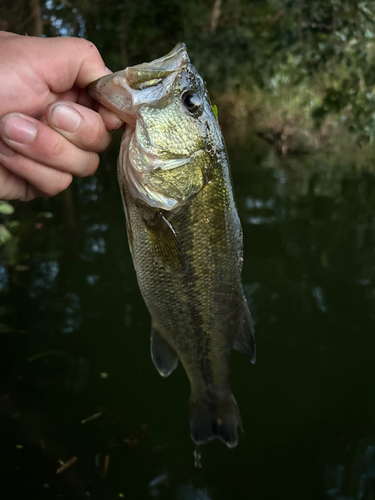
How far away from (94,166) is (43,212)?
13.5 feet

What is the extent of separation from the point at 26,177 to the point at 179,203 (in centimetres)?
62

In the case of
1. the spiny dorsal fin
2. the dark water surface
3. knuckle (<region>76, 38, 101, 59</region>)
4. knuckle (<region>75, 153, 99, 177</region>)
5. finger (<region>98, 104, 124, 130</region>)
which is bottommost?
the dark water surface

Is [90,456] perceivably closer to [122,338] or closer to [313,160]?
[122,338]

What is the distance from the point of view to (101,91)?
4.43 ft

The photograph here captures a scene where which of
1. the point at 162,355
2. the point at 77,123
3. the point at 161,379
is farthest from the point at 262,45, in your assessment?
the point at 162,355

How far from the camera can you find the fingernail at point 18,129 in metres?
1.35

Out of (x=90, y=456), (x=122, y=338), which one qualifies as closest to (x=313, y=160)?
(x=122, y=338)

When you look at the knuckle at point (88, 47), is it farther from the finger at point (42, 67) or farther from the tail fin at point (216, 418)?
the tail fin at point (216, 418)

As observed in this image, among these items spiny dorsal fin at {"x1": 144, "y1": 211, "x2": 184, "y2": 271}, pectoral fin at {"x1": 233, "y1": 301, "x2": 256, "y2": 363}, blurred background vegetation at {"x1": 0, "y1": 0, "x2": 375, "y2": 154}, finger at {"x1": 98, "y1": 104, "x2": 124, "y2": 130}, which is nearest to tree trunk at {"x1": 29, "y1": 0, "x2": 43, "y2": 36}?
blurred background vegetation at {"x1": 0, "y1": 0, "x2": 375, "y2": 154}

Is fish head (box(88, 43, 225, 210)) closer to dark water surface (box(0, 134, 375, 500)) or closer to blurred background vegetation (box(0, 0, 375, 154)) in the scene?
dark water surface (box(0, 134, 375, 500))

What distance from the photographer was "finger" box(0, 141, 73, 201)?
1.48m

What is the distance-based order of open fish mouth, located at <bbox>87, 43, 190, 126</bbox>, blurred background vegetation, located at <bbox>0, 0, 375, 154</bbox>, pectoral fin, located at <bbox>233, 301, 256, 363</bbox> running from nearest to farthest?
open fish mouth, located at <bbox>87, 43, 190, 126</bbox> < pectoral fin, located at <bbox>233, 301, 256, 363</bbox> < blurred background vegetation, located at <bbox>0, 0, 375, 154</bbox>

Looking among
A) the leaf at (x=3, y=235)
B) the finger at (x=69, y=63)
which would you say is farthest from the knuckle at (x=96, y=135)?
the leaf at (x=3, y=235)

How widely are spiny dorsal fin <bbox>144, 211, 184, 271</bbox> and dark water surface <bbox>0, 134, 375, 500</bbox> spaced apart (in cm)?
184
